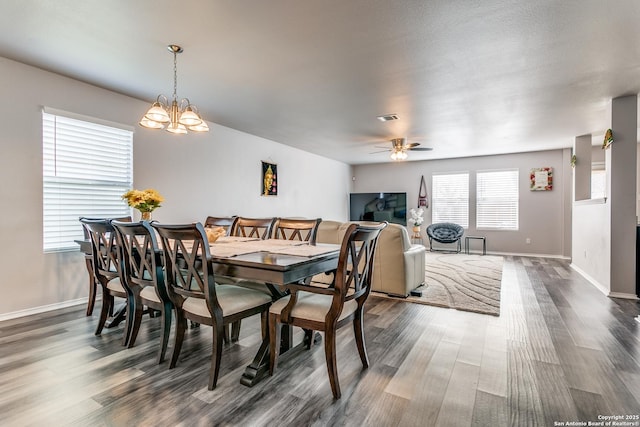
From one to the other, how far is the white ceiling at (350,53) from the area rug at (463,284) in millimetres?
2444

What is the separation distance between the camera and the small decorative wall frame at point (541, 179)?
23.6 feet

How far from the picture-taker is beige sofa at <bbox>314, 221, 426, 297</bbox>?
12.2 feet

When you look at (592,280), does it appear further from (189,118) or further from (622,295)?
(189,118)

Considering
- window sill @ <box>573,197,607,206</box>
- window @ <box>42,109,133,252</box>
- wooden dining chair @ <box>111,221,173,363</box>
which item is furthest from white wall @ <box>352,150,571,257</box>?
wooden dining chair @ <box>111,221,173,363</box>

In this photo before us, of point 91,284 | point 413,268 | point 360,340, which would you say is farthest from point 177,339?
point 413,268

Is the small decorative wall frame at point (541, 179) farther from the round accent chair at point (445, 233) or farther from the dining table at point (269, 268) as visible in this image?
the dining table at point (269, 268)

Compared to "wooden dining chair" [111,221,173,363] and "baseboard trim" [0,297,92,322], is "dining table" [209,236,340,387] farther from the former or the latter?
"baseboard trim" [0,297,92,322]

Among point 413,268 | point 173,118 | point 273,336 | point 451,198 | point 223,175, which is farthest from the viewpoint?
point 451,198

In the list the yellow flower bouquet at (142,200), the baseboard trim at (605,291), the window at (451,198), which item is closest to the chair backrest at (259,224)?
the yellow flower bouquet at (142,200)

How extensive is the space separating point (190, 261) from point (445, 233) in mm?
7154

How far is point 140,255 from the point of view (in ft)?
7.22

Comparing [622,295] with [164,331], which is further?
[622,295]

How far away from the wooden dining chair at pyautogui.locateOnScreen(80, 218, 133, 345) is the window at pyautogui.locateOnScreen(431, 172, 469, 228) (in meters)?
7.62

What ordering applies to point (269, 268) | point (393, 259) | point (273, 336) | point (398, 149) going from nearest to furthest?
1. point (269, 268)
2. point (273, 336)
3. point (393, 259)
4. point (398, 149)
